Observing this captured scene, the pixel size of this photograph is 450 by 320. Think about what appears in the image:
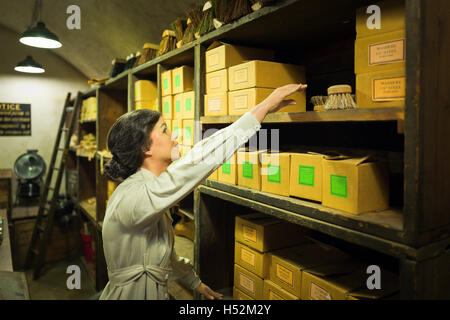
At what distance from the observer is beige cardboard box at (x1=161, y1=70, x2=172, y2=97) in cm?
243

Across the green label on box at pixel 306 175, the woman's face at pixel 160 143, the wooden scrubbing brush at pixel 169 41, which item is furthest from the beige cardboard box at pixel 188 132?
the green label on box at pixel 306 175

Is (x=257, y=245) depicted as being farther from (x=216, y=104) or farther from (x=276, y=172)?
(x=216, y=104)

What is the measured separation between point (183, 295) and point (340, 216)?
5.22 feet

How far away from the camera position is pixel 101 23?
411 cm

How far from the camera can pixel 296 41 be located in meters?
1.84

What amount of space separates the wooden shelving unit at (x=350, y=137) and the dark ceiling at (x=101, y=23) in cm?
92

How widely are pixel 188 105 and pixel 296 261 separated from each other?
118 centimetres

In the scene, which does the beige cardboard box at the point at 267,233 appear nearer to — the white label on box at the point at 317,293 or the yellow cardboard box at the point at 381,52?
the white label on box at the point at 317,293

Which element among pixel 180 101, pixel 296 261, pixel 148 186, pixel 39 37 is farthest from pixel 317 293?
pixel 39 37

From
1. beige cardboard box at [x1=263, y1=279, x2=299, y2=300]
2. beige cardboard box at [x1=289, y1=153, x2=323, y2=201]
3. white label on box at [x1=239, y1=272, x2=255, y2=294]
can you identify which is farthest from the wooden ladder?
beige cardboard box at [x1=289, y1=153, x2=323, y2=201]

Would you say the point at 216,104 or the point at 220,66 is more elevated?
the point at 220,66
